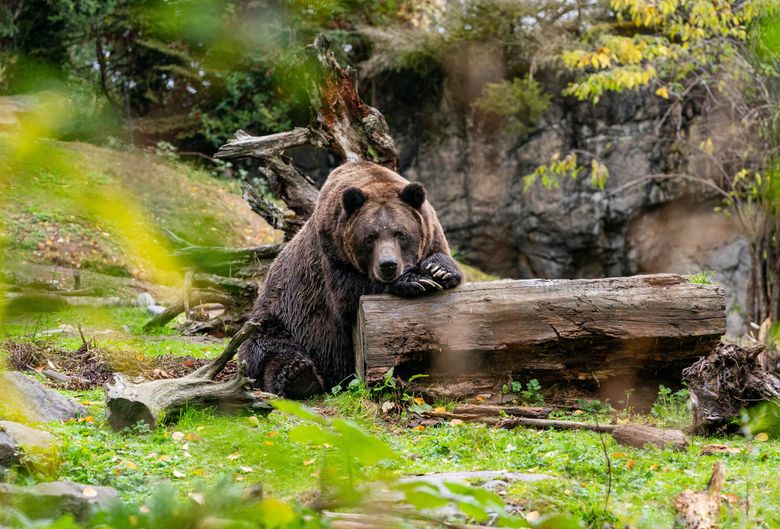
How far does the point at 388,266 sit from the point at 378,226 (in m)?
0.44

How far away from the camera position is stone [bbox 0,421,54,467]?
12.0 feet

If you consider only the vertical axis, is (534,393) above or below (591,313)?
below

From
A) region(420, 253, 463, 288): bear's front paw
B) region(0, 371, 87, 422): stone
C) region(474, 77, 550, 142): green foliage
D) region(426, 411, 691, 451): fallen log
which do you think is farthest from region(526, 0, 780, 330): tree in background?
region(0, 371, 87, 422): stone

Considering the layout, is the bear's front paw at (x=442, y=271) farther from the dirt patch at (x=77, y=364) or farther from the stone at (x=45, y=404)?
the stone at (x=45, y=404)

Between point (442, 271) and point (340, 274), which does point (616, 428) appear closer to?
point (442, 271)

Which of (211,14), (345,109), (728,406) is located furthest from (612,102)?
(211,14)

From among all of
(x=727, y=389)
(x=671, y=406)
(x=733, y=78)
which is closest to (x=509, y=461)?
(x=727, y=389)

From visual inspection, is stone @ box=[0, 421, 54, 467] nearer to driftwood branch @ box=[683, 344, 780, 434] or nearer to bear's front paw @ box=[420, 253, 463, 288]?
bear's front paw @ box=[420, 253, 463, 288]

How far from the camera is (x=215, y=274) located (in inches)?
408

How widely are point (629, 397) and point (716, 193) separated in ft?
40.6

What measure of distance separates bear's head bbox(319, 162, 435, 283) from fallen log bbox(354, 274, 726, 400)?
451 mm

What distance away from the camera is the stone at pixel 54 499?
2254 millimetres

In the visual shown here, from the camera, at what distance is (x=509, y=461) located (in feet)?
15.5

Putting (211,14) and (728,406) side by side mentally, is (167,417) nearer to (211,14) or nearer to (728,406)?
(728,406)
